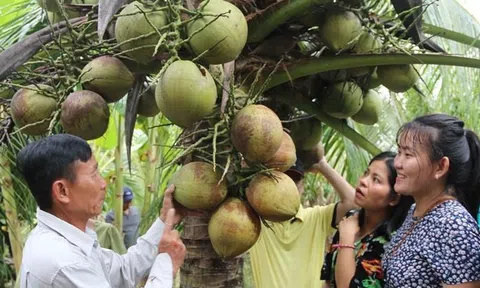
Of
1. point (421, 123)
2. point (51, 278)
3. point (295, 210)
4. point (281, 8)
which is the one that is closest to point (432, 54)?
point (421, 123)

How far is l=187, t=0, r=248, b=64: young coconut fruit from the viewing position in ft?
4.17

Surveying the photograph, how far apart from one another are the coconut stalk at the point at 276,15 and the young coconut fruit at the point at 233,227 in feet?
1.60

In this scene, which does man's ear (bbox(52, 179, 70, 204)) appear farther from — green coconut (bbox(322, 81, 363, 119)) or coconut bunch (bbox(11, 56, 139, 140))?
green coconut (bbox(322, 81, 363, 119))

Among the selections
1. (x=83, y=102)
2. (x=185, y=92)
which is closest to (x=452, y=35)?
(x=185, y=92)

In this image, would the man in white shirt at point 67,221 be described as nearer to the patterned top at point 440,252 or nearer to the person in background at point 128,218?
the patterned top at point 440,252

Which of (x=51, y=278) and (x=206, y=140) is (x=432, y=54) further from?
(x=51, y=278)

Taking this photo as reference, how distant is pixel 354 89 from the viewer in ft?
6.13

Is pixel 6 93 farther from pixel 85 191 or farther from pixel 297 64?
pixel 297 64

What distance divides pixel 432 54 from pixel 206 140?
67 cm

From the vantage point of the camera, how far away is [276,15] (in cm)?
154

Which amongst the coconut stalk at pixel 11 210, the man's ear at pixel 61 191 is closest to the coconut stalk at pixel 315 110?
the man's ear at pixel 61 191

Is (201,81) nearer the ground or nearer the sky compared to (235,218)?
nearer the sky

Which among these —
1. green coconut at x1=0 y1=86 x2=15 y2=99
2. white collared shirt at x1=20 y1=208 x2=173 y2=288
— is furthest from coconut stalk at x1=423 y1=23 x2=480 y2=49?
green coconut at x1=0 y1=86 x2=15 y2=99

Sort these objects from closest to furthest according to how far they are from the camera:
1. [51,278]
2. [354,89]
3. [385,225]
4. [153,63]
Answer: [51,278], [153,63], [354,89], [385,225]
